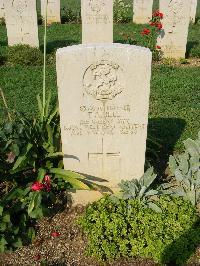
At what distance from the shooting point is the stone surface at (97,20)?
402 inches

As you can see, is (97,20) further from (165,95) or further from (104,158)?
(104,158)

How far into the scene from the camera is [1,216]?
12.5 feet

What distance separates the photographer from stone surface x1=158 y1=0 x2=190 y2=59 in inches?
388

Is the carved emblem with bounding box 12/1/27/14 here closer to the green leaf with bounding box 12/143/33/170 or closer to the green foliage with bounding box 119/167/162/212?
the green leaf with bounding box 12/143/33/170

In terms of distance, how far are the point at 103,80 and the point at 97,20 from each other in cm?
717

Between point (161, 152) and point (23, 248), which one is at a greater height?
point (161, 152)

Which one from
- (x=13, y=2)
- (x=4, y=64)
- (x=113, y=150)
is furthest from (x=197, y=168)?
(x=13, y=2)

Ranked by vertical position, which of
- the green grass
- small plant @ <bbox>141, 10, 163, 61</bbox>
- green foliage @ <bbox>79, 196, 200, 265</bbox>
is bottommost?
green foliage @ <bbox>79, 196, 200, 265</bbox>

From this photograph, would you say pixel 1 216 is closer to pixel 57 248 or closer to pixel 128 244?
pixel 57 248

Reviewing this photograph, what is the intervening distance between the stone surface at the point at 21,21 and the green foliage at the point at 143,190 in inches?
297

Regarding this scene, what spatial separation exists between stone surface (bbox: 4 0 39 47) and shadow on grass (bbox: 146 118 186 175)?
5623 mm

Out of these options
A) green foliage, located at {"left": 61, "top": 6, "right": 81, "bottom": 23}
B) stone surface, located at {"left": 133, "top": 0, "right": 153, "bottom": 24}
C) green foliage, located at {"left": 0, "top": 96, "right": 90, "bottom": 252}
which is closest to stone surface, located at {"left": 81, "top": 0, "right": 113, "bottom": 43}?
green foliage, located at {"left": 61, "top": 6, "right": 81, "bottom": 23}

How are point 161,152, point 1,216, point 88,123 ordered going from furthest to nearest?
point 161,152, point 88,123, point 1,216

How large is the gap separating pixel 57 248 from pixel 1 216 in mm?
702
